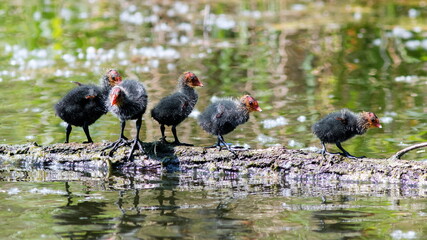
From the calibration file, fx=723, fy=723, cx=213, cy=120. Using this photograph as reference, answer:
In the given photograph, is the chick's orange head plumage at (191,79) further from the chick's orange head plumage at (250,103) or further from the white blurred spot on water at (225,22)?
the white blurred spot on water at (225,22)

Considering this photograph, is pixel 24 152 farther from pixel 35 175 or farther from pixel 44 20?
pixel 44 20

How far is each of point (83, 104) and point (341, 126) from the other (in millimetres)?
2484

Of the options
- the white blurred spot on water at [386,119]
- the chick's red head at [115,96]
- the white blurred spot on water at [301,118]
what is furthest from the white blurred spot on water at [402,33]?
the chick's red head at [115,96]

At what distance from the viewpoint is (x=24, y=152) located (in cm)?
697

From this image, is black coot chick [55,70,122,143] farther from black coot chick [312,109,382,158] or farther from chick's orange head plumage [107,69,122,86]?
black coot chick [312,109,382,158]

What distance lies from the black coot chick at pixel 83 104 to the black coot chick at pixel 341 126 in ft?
6.89

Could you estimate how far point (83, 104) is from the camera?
7043mm

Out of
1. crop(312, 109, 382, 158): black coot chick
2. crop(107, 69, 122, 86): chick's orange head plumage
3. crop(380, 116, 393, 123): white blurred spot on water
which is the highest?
crop(107, 69, 122, 86): chick's orange head plumage

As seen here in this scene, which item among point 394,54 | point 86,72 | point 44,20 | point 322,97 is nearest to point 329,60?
point 394,54

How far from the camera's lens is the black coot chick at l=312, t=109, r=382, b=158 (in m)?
6.52

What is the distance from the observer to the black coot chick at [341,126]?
21.4 feet

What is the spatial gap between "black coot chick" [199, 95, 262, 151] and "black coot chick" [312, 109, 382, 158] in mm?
743

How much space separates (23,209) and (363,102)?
5.85m

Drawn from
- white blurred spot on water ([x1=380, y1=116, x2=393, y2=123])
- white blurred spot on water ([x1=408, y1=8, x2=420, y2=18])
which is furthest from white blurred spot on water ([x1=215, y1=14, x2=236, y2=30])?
white blurred spot on water ([x1=380, y1=116, x2=393, y2=123])
